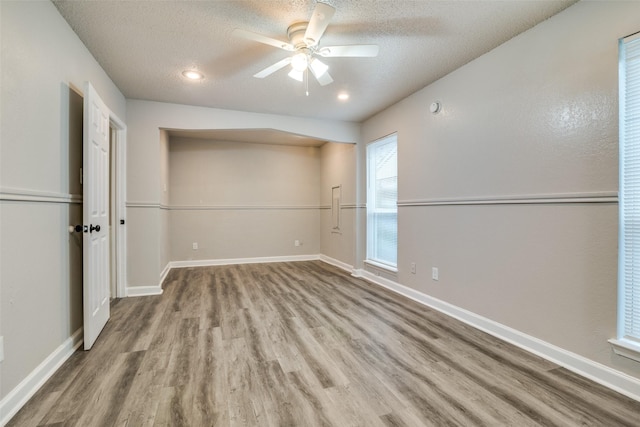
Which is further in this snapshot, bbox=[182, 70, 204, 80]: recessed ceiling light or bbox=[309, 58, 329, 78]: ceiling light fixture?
bbox=[182, 70, 204, 80]: recessed ceiling light

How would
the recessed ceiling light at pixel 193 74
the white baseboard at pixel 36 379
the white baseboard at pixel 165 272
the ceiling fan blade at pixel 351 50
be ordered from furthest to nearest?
the white baseboard at pixel 165 272
the recessed ceiling light at pixel 193 74
the ceiling fan blade at pixel 351 50
the white baseboard at pixel 36 379

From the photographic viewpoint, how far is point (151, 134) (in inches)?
144

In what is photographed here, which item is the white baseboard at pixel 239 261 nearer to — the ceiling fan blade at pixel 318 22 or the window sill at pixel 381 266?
the window sill at pixel 381 266

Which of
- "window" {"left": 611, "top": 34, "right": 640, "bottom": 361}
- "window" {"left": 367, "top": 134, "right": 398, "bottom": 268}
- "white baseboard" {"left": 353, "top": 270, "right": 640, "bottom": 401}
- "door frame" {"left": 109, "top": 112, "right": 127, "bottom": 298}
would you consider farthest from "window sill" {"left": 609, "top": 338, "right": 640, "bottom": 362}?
"door frame" {"left": 109, "top": 112, "right": 127, "bottom": 298}

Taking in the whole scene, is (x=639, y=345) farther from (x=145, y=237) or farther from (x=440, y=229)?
(x=145, y=237)

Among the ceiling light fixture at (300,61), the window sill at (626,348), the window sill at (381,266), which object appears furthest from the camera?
the window sill at (381,266)

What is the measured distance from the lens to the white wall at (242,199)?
5.41m

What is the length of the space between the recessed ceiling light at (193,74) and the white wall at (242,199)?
2.64 metres

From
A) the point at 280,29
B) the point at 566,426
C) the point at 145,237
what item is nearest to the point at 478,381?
the point at 566,426

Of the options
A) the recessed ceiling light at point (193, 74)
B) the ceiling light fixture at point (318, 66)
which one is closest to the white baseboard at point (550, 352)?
the ceiling light fixture at point (318, 66)

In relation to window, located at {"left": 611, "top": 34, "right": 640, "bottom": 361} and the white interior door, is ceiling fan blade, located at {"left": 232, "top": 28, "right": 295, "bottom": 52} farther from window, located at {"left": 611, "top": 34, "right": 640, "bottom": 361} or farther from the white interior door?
window, located at {"left": 611, "top": 34, "right": 640, "bottom": 361}

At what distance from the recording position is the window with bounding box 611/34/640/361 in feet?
5.53

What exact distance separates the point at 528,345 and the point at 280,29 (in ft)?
9.69

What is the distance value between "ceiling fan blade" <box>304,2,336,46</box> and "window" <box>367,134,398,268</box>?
209 cm
